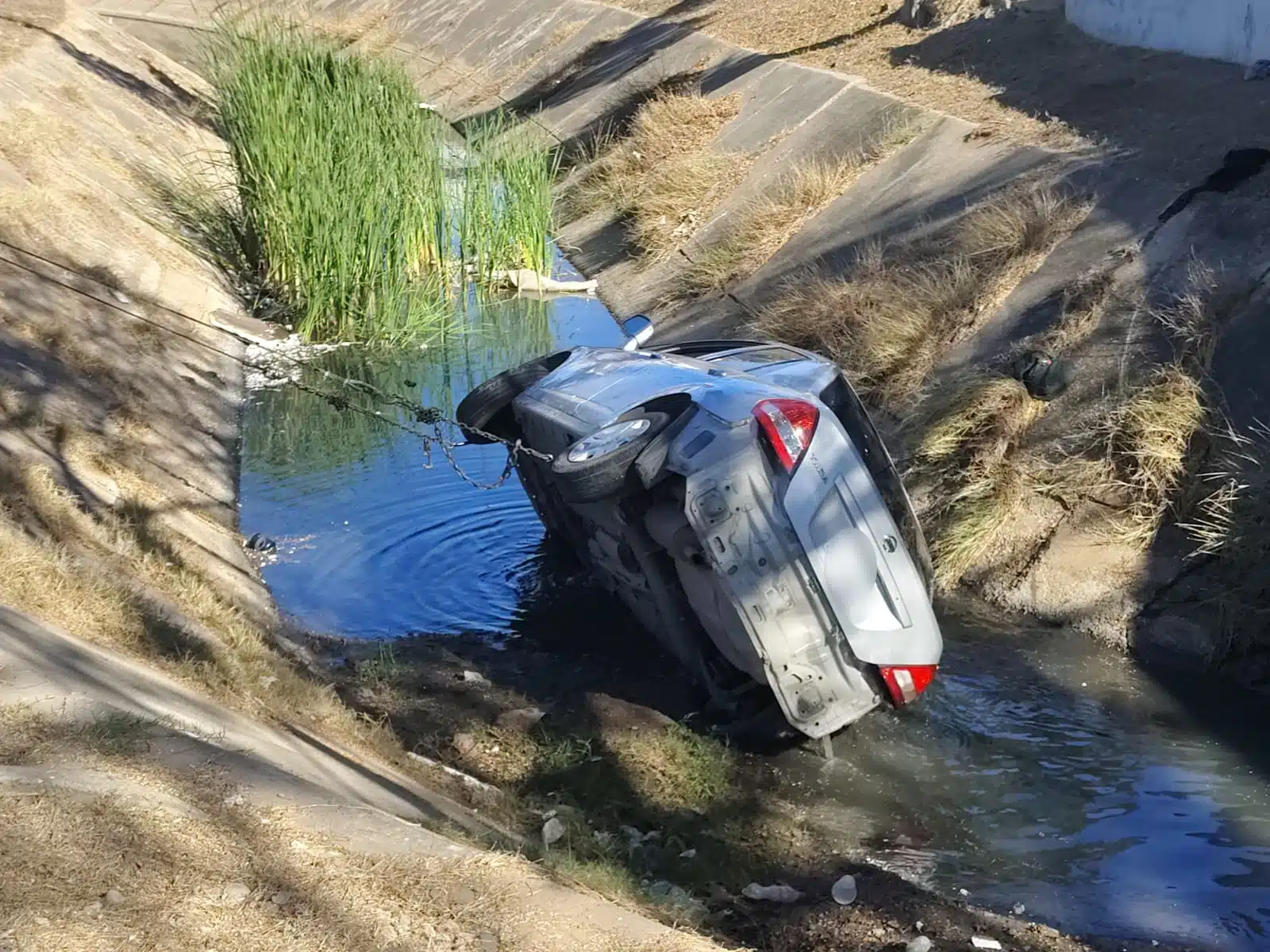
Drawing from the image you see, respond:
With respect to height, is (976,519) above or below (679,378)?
below

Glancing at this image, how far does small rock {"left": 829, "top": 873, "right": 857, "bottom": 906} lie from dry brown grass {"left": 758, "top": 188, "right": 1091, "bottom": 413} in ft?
20.3

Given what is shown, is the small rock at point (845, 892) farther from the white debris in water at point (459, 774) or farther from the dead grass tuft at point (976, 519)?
the dead grass tuft at point (976, 519)

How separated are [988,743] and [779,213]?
10.1 m

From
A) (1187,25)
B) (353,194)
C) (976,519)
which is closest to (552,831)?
(976,519)

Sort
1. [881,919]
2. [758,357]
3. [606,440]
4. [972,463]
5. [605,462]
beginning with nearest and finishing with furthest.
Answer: [881,919]
[605,462]
[606,440]
[758,357]
[972,463]

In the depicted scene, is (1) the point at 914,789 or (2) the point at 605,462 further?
(1) the point at 914,789

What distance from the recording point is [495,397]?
9016mm

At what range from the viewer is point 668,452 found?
23.3 feet

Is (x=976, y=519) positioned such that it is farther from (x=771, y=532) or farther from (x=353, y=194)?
(x=353, y=194)

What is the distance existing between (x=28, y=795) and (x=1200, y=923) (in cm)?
456

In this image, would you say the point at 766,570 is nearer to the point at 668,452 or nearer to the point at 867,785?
the point at 668,452

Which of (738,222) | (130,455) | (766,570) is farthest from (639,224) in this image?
(766,570)

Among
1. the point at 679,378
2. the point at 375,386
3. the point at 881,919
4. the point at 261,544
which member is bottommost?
the point at 375,386

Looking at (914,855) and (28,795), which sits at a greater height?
(28,795)
